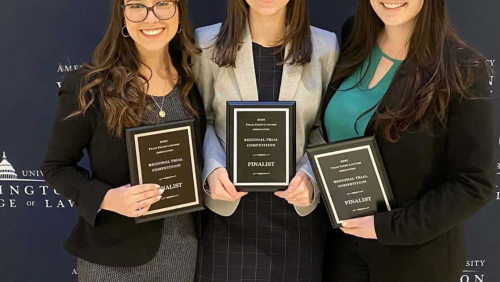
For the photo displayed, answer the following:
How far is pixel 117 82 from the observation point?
1.62 m

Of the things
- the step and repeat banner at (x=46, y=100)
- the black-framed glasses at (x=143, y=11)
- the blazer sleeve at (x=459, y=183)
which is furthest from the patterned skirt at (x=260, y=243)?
the step and repeat banner at (x=46, y=100)

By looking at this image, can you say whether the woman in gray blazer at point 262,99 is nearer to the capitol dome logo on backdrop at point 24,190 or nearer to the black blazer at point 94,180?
the black blazer at point 94,180

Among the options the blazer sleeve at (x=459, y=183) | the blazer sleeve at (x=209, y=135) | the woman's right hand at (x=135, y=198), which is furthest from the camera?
the blazer sleeve at (x=209, y=135)

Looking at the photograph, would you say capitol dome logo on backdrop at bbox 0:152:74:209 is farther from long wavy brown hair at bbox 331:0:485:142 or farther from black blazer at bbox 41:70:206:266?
long wavy brown hair at bbox 331:0:485:142

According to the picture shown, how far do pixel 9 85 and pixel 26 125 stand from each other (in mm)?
191

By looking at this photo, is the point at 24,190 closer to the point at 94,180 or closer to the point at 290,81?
the point at 94,180

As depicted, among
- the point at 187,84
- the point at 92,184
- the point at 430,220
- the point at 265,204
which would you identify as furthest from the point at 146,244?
the point at 430,220

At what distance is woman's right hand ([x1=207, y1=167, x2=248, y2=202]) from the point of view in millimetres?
1604

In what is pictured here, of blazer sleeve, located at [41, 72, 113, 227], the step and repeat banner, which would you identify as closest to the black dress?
blazer sleeve, located at [41, 72, 113, 227]

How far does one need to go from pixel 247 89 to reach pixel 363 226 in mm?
589

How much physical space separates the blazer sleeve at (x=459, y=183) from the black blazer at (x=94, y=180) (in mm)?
681

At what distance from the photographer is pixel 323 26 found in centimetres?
224

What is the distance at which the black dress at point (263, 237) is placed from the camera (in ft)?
5.79

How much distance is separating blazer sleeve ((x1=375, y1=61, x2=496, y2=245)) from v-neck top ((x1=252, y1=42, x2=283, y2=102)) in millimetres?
542
